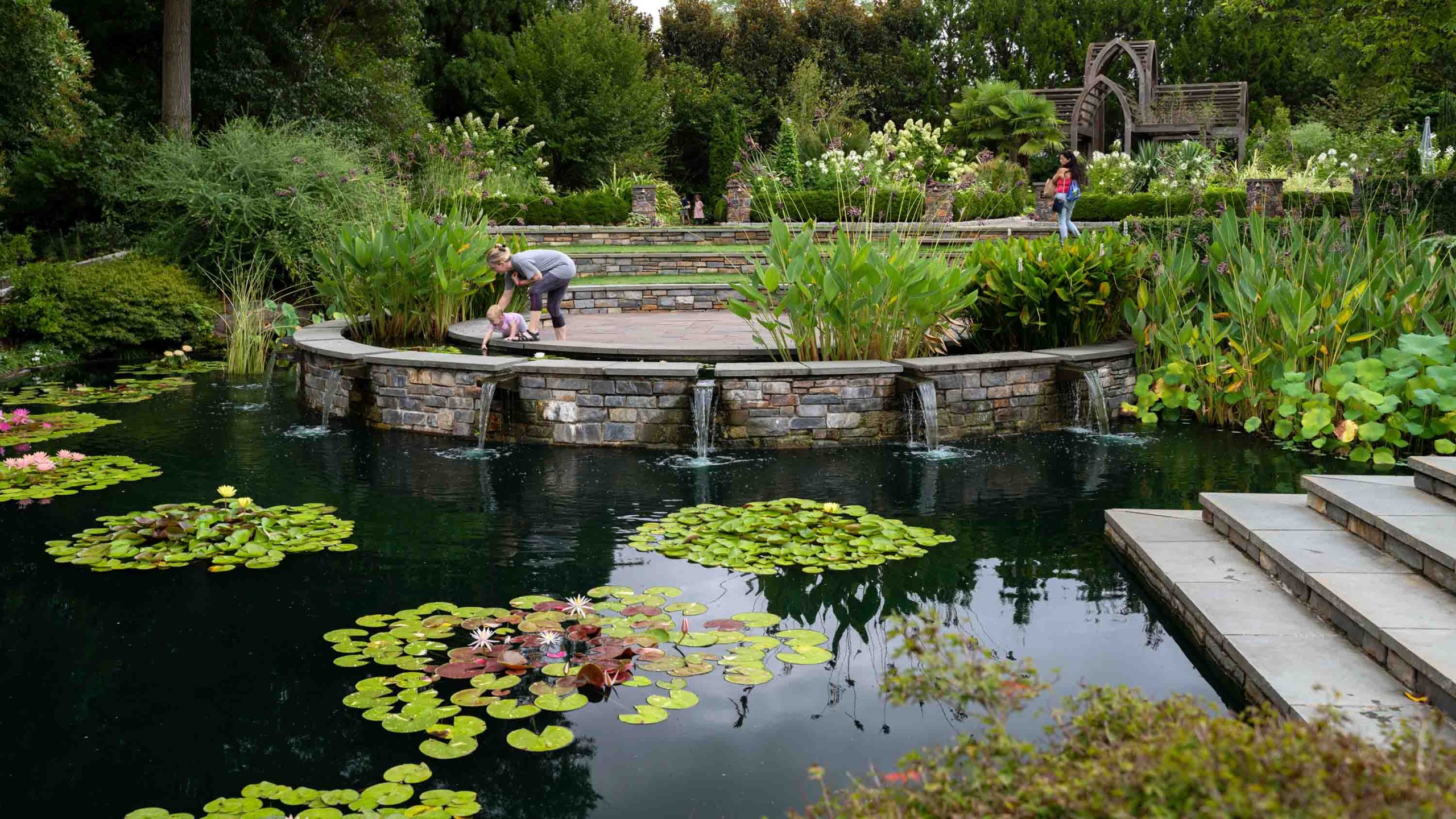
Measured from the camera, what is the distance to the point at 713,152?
24.4m

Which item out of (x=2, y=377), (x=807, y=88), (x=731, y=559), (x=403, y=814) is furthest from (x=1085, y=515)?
(x=807, y=88)

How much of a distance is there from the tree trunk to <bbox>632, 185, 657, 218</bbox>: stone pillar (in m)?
6.09

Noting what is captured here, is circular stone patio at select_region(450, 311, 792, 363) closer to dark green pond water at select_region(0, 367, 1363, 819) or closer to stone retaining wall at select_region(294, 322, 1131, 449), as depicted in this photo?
stone retaining wall at select_region(294, 322, 1131, 449)

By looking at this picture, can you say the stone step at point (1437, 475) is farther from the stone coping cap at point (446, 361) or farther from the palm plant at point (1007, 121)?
the palm plant at point (1007, 121)

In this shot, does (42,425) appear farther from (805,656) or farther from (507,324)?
(805,656)

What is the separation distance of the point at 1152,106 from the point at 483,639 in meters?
27.2

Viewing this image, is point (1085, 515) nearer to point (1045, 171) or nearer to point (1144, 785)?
point (1144, 785)

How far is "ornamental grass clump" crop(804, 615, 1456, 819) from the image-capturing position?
5.23 ft

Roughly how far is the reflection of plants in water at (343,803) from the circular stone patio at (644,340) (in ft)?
17.4

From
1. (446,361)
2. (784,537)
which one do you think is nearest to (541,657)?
(784,537)

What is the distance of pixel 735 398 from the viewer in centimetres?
717

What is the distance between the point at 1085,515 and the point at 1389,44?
1558cm

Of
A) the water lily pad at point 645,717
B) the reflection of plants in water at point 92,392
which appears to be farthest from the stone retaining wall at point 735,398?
the water lily pad at point 645,717

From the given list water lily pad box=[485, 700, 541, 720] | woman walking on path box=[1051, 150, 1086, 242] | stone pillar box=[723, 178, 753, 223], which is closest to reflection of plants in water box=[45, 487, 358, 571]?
water lily pad box=[485, 700, 541, 720]
